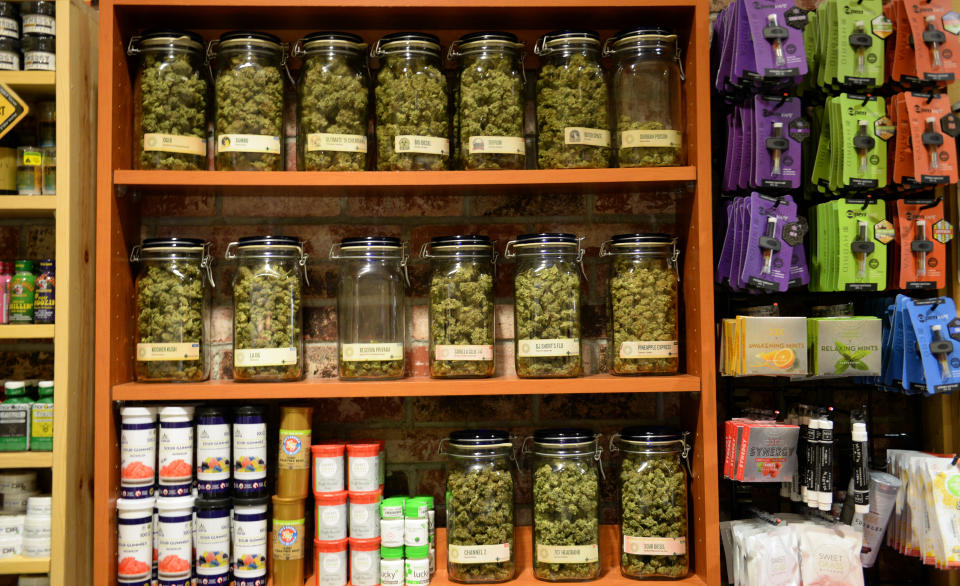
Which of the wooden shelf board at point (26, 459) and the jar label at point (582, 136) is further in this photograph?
the jar label at point (582, 136)

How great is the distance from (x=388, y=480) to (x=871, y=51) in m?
1.54

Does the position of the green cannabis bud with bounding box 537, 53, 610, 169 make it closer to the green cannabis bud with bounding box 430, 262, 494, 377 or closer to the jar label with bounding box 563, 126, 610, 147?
the jar label with bounding box 563, 126, 610, 147

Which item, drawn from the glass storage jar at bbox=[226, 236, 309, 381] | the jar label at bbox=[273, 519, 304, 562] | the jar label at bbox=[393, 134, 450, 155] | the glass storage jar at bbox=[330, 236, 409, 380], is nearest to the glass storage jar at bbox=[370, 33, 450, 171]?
the jar label at bbox=[393, 134, 450, 155]

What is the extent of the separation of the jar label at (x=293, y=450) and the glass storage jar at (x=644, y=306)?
2.32 ft

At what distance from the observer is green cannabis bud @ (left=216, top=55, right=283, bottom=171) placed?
5.16ft

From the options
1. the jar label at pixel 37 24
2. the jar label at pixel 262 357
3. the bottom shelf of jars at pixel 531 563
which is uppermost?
the jar label at pixel 37 24

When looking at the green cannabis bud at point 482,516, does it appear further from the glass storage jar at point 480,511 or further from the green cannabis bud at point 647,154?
the green cannabis bud at point 647,154

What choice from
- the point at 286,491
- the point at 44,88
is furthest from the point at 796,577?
the point at 44,88

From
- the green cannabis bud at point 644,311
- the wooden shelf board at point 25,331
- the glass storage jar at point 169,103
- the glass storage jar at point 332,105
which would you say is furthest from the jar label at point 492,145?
the wooden shelf board at point 25,331

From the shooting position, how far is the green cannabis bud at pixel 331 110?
5.22ft

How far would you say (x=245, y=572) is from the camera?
1.56 m

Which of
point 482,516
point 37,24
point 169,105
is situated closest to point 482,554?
point 482,516

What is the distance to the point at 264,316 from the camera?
1.56 m

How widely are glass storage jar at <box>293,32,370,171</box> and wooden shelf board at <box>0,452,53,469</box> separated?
0.79 m
